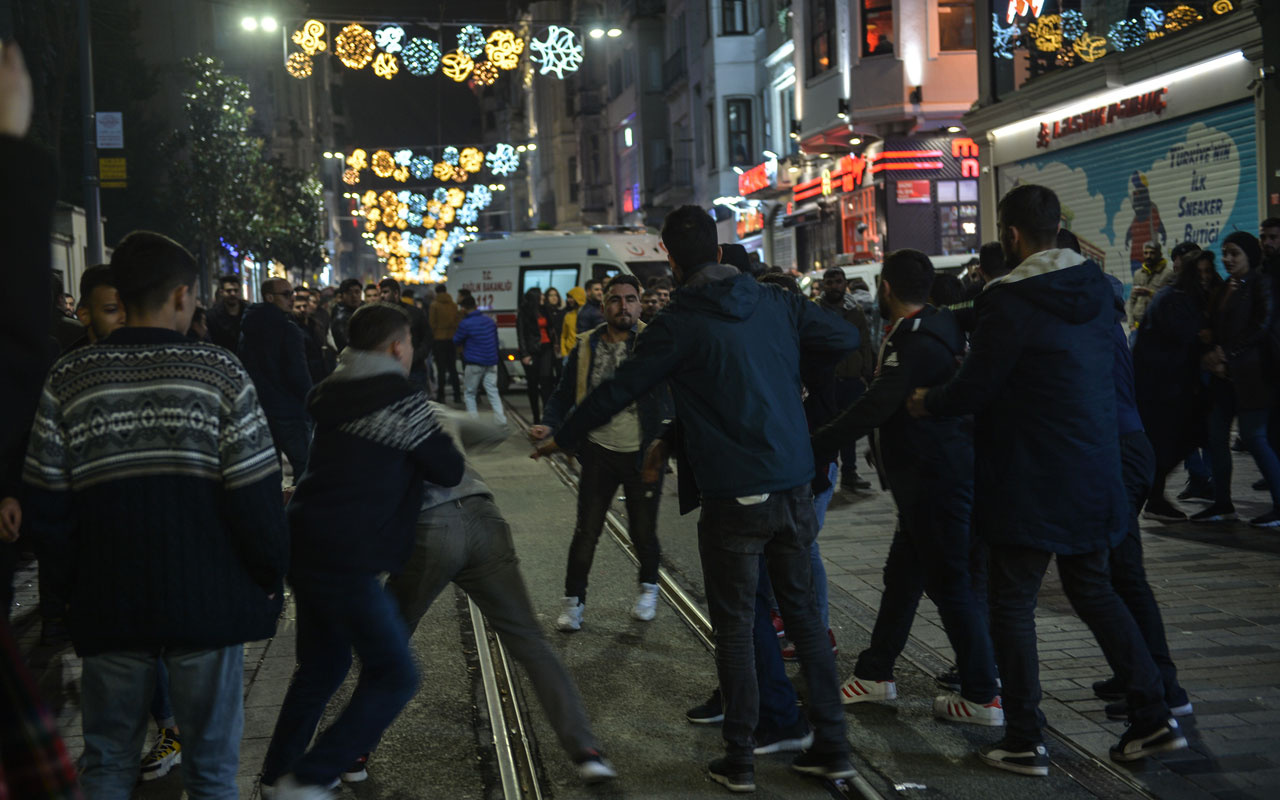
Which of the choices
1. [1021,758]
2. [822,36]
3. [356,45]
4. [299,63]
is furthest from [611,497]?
[822,36]

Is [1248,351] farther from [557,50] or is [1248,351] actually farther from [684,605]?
[557,50]

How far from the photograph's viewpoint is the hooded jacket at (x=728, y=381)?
478 centimetres

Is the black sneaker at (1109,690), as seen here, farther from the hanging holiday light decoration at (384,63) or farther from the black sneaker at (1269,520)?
the hanging holiday light decoration at (384,63)

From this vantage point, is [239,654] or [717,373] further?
[717,373]

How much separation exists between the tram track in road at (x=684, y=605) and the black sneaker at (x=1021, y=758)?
40cm

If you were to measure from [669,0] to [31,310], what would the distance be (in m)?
47.2

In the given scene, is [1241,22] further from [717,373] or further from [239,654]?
[239,654]

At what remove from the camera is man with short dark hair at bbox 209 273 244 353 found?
1157 cm

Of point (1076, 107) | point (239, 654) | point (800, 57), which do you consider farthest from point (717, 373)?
point (800, 57)

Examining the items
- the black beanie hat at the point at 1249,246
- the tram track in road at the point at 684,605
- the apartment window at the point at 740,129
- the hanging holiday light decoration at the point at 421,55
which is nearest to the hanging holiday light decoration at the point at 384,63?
the hanging holiday light decoration at the point at 421,55

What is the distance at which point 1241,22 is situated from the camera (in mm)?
15828

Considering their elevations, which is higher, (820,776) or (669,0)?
(669,0)

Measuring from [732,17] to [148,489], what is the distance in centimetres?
3728

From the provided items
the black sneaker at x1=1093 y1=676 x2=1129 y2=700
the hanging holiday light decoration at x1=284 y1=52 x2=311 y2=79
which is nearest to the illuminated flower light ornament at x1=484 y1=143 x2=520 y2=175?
the hanging holiday light decoration at x1=284 y1=52 x2=311 y2=79
